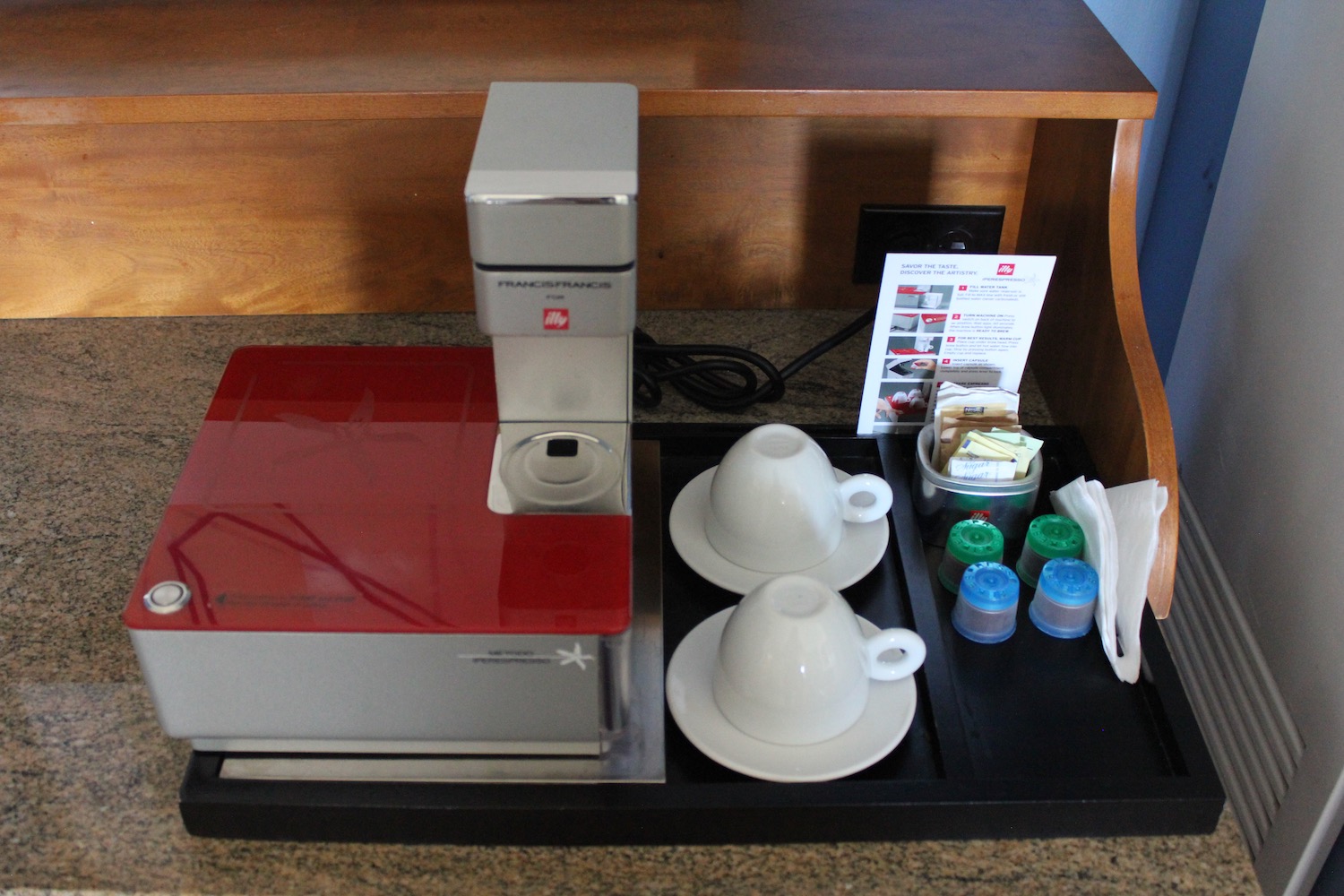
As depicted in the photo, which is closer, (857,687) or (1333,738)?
(857,687)

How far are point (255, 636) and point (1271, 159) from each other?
93cm

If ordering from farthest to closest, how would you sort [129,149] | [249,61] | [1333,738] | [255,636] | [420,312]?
[420,312], [129,149], [1333,738], [249,61], [255,636]

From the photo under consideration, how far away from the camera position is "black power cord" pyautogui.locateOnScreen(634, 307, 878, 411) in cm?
101

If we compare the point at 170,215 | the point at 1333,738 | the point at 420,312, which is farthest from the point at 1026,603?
the point at 170,215

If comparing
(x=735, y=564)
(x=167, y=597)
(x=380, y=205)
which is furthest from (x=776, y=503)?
(x=380, y=205)

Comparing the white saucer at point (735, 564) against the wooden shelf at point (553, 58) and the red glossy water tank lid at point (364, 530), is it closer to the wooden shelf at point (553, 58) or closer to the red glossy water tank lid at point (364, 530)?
the red glossy water tank lid at point (364, 530)

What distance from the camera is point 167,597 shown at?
1.98 feet

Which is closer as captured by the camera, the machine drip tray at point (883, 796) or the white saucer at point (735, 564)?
the machine drip tray at point (883, 796)

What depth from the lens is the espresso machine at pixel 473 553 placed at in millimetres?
577

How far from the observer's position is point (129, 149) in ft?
3.38

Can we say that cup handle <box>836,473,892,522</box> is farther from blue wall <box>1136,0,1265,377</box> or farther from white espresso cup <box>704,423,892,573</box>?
blue wall <box>1136,0,1265,377</box>

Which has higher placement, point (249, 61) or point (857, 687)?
point (249, 61)

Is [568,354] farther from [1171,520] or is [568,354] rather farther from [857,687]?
[1171,520]

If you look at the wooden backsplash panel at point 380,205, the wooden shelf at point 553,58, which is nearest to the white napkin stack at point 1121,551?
the wooden shelf at point 553,58
